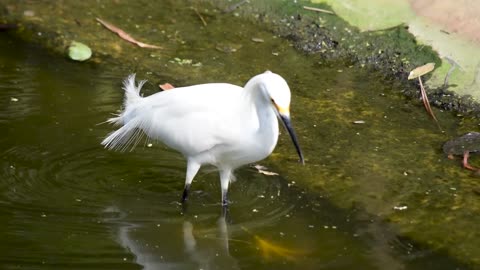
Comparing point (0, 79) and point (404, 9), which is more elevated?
point (404, 9)

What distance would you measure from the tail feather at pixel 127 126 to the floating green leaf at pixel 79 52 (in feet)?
3.77

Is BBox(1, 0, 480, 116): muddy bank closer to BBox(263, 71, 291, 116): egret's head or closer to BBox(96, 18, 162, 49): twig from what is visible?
BBox(96, 18, 162, 49): twig

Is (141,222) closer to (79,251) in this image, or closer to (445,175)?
(79,251)

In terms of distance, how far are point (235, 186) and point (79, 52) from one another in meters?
2.00

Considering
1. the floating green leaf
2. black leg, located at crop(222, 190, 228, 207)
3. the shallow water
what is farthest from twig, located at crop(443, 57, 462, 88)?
the floating green leaf

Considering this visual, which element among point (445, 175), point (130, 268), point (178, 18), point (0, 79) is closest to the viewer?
point (130, 268)

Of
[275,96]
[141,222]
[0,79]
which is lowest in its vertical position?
[0,79]

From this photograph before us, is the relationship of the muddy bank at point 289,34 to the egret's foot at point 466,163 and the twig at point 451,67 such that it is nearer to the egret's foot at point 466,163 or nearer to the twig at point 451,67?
the twig at point 451,67

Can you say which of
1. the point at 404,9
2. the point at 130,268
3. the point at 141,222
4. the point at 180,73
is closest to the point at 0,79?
the point at 180,73

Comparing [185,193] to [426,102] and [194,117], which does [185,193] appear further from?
[426,102]

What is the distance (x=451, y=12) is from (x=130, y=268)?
11.2ft

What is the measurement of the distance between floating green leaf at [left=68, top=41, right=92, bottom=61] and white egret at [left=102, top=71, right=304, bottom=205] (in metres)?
1.42

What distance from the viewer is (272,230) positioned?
478 cm

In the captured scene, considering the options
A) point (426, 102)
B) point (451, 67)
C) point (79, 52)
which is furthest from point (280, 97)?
point (79, 52)
